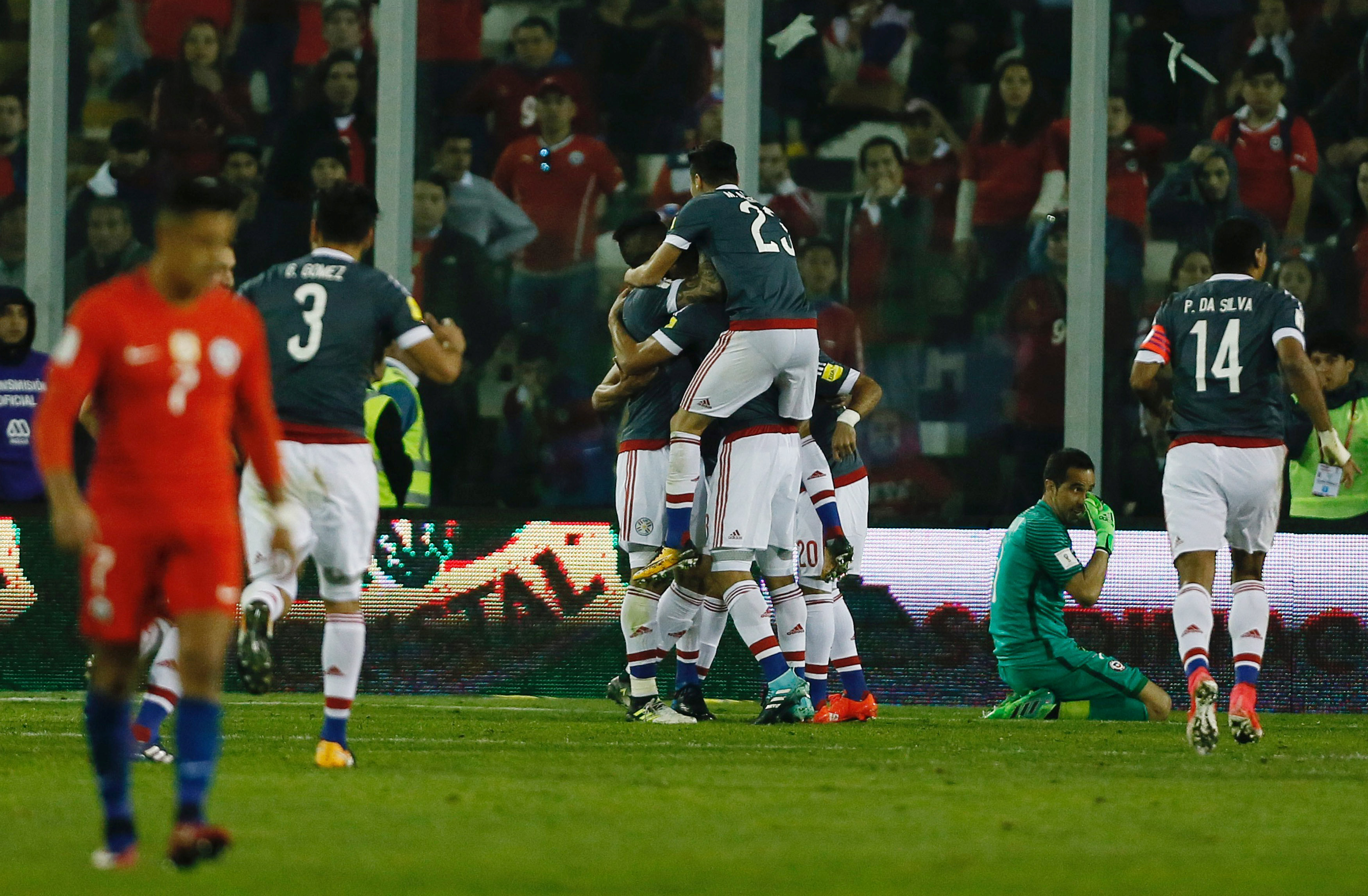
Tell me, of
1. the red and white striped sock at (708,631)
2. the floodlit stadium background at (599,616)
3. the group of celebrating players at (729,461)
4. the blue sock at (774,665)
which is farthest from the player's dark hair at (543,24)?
the blue sock at (774,665)

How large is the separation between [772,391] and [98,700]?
18.4ft

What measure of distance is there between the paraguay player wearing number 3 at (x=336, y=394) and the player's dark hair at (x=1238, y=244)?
3752 millimetres

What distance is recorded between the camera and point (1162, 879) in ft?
17.3

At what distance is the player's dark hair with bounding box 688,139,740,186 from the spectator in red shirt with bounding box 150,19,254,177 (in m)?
6.67

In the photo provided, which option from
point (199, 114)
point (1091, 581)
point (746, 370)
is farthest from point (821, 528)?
point (199, 114)

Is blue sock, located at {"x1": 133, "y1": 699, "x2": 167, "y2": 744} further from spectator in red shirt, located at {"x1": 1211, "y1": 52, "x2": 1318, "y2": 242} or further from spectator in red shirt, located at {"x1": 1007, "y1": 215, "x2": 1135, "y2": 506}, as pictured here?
spectator in red shirt, located at {"x1": 1211, "y1": 52, "x2": 1318, "y2": 242}

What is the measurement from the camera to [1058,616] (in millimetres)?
12133

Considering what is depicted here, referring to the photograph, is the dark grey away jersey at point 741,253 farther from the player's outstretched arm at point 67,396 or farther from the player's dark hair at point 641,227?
the player's outstretched arm at point 67,396

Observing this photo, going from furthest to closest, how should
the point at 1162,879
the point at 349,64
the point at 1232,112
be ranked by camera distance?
the point at 349,64
the point at 1232,112
the point at 1162,879

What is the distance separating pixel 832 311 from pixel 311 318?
25.6 feet

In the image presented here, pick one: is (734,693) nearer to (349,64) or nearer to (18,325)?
(18,325)

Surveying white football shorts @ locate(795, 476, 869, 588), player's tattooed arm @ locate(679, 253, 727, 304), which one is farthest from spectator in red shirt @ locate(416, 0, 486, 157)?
player's tattooed arm @ locate(679, 253, 727, 304)

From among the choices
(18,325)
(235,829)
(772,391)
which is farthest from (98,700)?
(18,325)

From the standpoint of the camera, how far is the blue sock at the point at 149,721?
8344mm
